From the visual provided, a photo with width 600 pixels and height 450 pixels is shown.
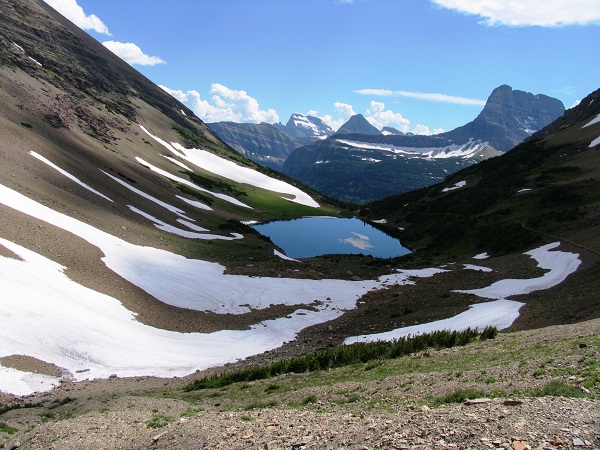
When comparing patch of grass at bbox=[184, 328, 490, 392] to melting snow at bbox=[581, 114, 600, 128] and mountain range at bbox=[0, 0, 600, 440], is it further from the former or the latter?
melting snow at bbox=[581, 114, 600, 128]

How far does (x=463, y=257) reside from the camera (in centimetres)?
6278

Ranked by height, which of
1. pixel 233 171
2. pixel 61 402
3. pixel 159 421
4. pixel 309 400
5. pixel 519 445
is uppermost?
pixel 233 171

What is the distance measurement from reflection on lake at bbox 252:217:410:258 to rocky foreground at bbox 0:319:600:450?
212ft

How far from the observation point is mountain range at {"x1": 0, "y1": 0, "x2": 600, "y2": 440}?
22.1 meters

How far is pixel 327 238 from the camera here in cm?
11200

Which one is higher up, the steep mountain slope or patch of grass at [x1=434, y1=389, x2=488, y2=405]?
the steep mountain slope

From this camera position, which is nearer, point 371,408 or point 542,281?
point 371,408

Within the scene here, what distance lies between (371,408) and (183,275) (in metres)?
31.3

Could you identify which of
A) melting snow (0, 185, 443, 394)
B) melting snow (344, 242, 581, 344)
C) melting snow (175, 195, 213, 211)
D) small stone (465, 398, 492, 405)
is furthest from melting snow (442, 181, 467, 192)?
small stone (465, 398, 492, 405)

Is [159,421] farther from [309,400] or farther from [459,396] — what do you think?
[459,396]

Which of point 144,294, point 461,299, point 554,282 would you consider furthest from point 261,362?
point 554,282

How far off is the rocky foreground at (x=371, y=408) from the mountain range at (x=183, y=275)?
29 cm

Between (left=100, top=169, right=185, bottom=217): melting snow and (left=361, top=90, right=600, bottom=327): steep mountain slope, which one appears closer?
(left=361, top=90, right=600, bottom=327): steep mountain slope

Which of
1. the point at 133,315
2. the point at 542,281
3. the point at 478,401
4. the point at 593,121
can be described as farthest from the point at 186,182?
the point at 593,121
